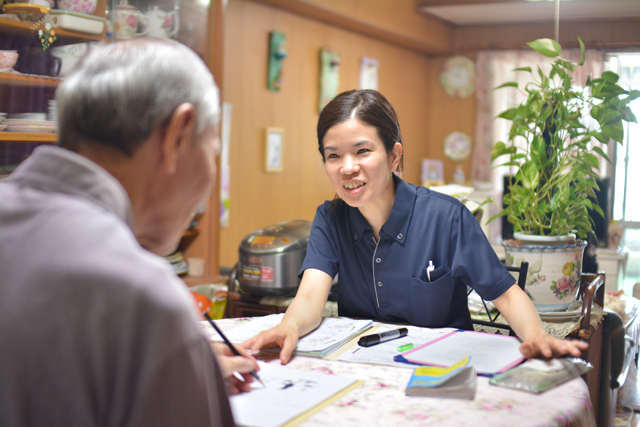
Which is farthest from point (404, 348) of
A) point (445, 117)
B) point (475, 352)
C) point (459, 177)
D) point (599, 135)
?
point (445, 117)

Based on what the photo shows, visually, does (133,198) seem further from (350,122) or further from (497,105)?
(497,105)

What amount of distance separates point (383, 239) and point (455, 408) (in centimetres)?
76

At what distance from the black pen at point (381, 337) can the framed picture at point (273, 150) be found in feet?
9.45

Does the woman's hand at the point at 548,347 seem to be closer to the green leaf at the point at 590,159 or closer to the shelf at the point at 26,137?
the green leaf at the point at 590,159

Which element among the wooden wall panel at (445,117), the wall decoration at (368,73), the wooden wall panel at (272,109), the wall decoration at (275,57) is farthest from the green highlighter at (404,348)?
the wooden wall panel at (445,117)

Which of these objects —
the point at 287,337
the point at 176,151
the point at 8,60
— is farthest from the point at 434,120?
the point at 176,151

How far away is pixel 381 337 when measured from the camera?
132 cm

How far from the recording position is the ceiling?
5523 millimetres

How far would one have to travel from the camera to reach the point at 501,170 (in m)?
6.60

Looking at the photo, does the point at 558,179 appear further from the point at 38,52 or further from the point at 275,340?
the point at 38,52

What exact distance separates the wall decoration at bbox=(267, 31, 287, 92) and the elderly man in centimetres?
354

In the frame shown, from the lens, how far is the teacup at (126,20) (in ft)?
8.21

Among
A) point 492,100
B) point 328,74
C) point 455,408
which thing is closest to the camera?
point 455,408

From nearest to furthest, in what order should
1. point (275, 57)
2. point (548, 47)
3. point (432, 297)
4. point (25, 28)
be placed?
point (432, 297), point (548, 47), point (25, 28), point (275, 57)
